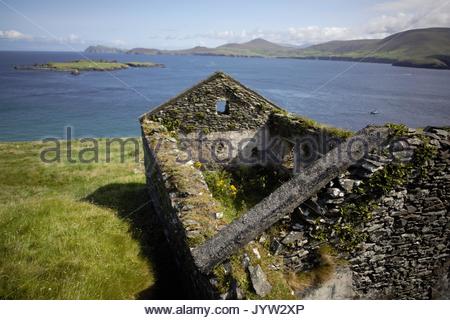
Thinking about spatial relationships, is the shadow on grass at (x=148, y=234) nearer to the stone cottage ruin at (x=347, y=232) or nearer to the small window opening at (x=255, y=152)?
the stone cottage ruin at (x=347, y=232)

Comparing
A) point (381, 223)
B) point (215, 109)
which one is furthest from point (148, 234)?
point (381, 223)

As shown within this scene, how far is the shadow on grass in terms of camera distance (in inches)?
291

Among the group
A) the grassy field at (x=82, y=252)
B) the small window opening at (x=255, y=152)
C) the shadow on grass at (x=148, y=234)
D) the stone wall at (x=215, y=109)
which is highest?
the stone wall at (x=215, y=109)

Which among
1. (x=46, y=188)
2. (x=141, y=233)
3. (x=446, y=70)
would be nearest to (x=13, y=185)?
(x=46, y=188)

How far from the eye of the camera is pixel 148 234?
10008 mm

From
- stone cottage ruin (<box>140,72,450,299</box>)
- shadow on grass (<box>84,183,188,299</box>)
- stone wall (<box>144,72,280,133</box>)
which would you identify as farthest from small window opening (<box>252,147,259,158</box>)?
stone cottage ruin (<box>140,72,450,299</box>)

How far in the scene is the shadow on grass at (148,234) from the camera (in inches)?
291

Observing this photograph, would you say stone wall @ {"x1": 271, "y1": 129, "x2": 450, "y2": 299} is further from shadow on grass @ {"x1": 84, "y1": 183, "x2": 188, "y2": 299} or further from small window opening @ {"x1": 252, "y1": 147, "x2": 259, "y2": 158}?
small window opening @ {"x1": 252, "y1": 147, "x2": 259, "y2": 158}

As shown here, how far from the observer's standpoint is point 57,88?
98312 millimetres

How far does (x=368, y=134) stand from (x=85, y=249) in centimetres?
717

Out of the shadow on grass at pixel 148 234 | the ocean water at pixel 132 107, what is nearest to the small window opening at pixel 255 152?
the shadow on grass at pixel 148 234

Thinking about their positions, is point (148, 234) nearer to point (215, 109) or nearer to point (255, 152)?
point (215, 109)

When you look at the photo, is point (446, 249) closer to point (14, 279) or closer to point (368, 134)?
point (368, 134)

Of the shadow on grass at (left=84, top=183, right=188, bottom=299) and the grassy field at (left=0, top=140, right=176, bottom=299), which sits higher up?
the grassy field at (left=0, top=140, right=176, bottom=299)
